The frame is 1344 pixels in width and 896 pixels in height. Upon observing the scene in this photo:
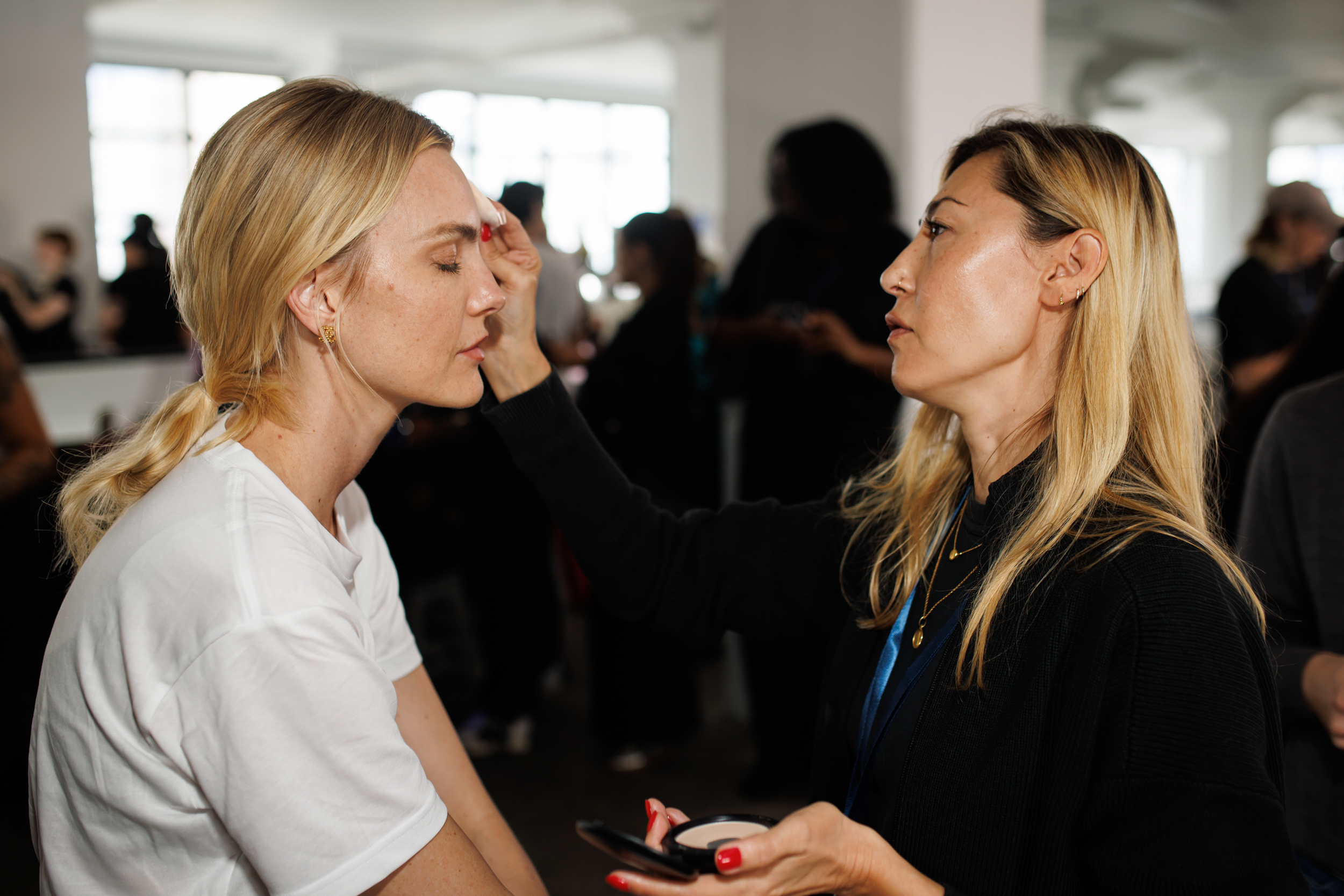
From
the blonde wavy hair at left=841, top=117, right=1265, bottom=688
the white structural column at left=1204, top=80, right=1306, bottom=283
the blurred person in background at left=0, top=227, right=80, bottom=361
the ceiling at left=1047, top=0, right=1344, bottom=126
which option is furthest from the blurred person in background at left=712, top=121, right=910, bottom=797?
the white structural column at left=1204, top=80, right=1306, bottom=283

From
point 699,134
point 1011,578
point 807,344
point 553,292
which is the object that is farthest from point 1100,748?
point 699,134

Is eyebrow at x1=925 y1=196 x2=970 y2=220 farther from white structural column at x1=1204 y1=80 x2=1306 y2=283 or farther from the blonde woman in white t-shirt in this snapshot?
white structural column at x1=1204 y1=80 x2=1306 y2=283

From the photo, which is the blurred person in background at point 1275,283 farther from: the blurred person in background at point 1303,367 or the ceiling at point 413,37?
the ceiling at point 413,37

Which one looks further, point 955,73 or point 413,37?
point 413,37

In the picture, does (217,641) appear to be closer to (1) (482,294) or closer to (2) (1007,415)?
(1) (482,294)

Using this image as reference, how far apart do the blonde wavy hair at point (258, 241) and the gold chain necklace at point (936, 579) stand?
27.7 inches

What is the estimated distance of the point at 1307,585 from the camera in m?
1.38

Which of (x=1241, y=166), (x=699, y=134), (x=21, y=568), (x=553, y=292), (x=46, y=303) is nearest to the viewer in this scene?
(x=21, y=568)

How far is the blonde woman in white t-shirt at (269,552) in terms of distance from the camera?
33.1 inches

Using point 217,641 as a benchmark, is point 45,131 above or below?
above

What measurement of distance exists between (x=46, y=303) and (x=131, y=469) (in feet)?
24.4

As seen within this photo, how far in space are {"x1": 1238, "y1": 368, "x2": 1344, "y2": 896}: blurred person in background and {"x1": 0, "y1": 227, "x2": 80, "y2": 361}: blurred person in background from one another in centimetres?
716

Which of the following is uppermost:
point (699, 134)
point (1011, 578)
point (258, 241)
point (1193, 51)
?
point (1193, 51)

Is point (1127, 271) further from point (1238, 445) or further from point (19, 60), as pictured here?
point (19, 60)
